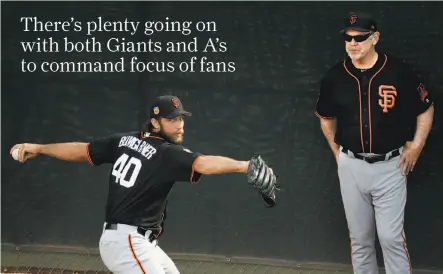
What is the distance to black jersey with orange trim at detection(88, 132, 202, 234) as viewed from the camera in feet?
19.4

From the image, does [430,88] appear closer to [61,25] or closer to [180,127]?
[180,127]

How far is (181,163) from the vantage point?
5.89m

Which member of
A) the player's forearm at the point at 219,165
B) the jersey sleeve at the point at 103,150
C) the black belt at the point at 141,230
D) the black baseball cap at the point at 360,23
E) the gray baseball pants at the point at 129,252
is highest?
the black baseball cap at the point at 360,23

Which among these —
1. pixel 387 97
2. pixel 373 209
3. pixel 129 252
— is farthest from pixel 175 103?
pixel 373 209

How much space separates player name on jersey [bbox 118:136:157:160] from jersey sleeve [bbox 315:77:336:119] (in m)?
1.43

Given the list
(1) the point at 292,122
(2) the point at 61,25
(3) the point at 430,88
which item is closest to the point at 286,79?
(1) the point at 292,122

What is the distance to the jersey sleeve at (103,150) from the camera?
244 inches

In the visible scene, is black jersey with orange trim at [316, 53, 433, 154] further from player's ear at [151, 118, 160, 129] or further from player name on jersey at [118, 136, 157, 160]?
player name on jersey at [118, 136, 157, 160]

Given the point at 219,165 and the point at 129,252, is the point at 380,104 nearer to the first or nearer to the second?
the point at 219,165

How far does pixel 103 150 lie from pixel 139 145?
0.29 m

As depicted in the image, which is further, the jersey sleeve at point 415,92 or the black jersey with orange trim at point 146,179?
the jersey sleeve at point 415,92

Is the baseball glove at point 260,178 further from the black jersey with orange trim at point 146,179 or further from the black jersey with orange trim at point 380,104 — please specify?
the black jersey with orange trim at point 380,104

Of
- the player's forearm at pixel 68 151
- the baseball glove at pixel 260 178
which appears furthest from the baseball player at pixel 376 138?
the player's forearm at pixel 68 151

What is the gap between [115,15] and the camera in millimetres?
7594
